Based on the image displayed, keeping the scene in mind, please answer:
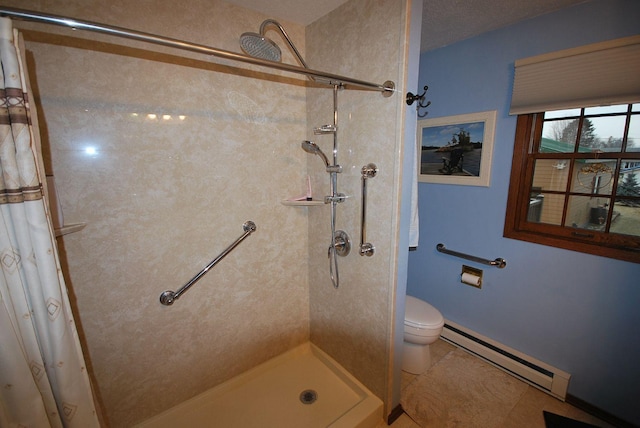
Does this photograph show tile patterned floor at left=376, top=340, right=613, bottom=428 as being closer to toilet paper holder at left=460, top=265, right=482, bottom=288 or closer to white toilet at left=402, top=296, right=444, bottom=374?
white toilet at left=402, top=296, right=444, bottom=374

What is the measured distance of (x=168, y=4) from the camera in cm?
122

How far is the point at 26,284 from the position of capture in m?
0.69

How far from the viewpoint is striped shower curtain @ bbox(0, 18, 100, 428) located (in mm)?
642

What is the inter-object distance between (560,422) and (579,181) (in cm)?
143

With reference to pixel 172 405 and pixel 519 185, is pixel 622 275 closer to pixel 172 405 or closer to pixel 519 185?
pixel 519 185

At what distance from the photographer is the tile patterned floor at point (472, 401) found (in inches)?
58.4

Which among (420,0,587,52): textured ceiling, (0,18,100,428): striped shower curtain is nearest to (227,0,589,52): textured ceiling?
(420,0,587,52): textured ceiling

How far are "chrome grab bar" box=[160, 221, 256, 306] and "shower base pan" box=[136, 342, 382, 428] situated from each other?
0.69 meters

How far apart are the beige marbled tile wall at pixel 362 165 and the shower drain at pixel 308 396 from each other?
27 cm

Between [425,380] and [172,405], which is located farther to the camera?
[425,380]

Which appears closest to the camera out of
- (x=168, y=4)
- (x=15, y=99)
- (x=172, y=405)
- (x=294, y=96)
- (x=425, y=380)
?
(x=15, y=99)

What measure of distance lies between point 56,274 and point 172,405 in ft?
4.10

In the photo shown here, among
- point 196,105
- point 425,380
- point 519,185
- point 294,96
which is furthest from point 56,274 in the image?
point 519,185

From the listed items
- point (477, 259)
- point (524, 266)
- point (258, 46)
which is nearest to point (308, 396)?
point (477, 259)
